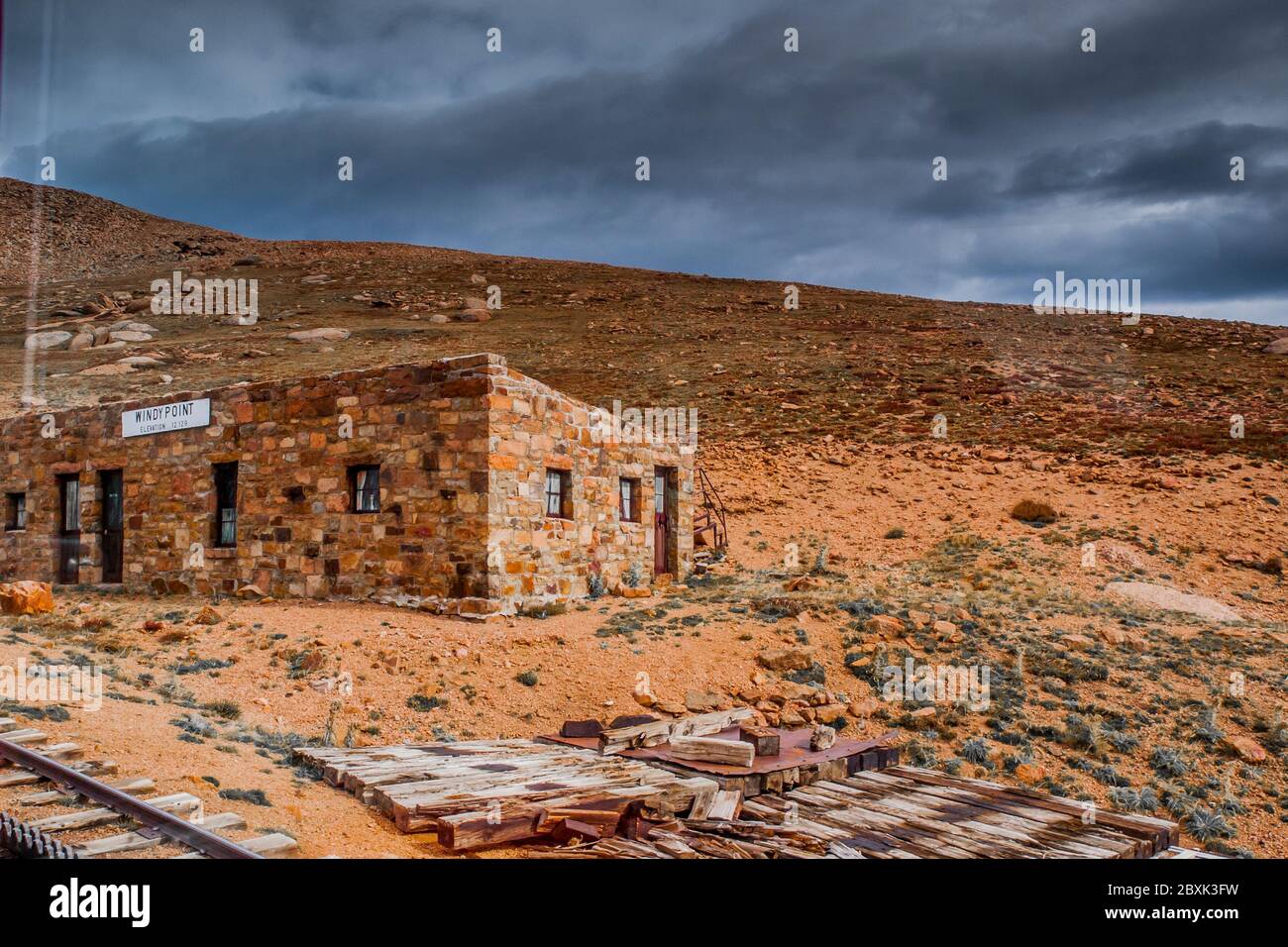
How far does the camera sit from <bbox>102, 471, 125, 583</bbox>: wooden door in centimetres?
1895

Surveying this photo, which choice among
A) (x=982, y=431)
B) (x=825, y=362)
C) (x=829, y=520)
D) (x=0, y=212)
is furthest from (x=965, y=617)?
(x=0, y=212)

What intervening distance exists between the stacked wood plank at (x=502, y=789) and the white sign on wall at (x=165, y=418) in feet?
34.7

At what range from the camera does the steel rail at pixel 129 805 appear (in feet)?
18.4

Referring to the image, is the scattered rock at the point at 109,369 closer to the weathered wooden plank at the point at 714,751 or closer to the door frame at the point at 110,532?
the door frame at the point at 110,532

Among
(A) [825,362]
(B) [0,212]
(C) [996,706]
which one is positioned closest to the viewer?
(C) [996,706]

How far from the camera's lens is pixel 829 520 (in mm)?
24219

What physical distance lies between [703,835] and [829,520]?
17823 mm

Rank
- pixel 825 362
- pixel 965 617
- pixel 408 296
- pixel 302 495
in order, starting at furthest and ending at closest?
pixel 408 296, pixel 825 362, pixel 302 495, pixel 965 617

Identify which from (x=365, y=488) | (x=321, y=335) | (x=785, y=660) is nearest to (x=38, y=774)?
(x=785, y=660)

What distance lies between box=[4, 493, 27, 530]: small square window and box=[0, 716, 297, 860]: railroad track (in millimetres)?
15279

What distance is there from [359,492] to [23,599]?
5.68 m

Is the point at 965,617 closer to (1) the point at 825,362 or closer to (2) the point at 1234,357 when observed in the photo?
(1) the point at 825,362

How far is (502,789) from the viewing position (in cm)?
741

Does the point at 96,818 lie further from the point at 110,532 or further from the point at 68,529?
the point at 68,529
